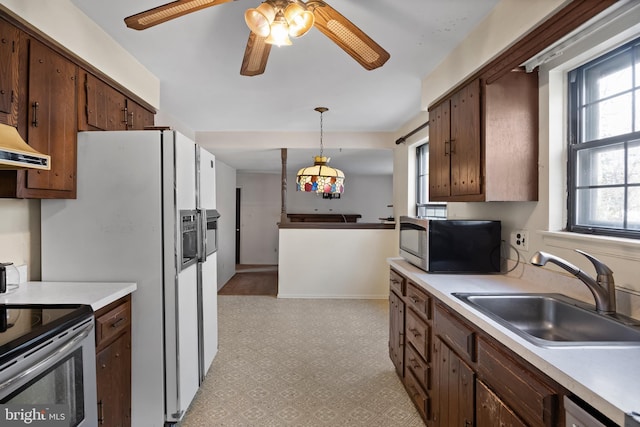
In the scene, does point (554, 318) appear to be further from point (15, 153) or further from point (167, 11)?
point (15, 153)

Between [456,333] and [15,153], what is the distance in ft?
6.46

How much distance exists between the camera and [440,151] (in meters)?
2.46

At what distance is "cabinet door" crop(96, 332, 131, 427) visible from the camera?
1567 millimetres

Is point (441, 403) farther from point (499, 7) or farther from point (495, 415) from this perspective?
point (499, 7)

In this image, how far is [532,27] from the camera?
149cm

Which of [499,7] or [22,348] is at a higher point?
[499,7]

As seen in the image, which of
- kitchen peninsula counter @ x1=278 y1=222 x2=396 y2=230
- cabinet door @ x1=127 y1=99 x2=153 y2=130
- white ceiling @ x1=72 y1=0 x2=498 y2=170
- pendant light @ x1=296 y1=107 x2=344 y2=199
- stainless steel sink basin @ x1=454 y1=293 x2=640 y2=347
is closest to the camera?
stainless steel sink basin @ x1=454 y1=293 x2=640 y2=347

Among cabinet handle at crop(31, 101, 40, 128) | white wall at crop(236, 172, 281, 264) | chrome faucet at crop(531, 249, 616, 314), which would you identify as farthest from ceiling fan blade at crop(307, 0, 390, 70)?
white wall at crop(236, 172, 281, 264)

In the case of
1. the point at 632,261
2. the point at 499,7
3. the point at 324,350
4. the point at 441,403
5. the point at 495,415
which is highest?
the point at 499,7

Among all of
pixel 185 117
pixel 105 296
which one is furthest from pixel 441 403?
pixel 185 117

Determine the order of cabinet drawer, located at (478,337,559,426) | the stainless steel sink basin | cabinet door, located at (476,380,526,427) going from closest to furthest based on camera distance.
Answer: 1. cabinet drawer, located at (478,337,559,426)
2. cabinet door, located at (476,380,526,427)
3. the stainless steel sink basin

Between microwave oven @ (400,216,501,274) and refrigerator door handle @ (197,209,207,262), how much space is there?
1472 millimetres

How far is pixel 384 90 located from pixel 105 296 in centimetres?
269

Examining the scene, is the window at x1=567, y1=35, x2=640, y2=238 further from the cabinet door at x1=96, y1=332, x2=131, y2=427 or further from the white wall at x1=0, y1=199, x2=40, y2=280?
the white wall at x1=0, y1=199, x2=40, y2=280
